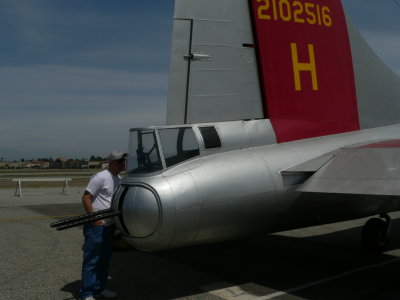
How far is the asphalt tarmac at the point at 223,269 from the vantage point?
21.7 feet

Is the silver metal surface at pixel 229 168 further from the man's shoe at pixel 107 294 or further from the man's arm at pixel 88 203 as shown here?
the man's shoe at pixel 107 294

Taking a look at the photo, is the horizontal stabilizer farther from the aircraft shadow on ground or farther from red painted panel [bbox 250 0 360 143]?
A: the aircraft shadow on ground

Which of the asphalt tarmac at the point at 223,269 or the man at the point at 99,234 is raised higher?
the man at the point at 99,234

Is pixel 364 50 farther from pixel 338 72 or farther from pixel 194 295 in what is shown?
pixel 194 295

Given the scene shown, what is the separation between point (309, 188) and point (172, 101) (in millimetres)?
2619

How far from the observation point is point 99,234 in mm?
6156

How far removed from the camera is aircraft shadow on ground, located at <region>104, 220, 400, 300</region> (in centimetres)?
694

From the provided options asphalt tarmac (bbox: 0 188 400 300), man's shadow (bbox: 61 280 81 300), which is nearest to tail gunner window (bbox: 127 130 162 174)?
asphalt tarmac (bbox: 0 188 400 300)

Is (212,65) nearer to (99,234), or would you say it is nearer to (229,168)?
(229,168)

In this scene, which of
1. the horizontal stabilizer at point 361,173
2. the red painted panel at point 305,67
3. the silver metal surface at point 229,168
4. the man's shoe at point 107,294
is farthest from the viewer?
the red painted panel at point 305,67

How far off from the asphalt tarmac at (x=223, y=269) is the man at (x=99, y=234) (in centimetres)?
48

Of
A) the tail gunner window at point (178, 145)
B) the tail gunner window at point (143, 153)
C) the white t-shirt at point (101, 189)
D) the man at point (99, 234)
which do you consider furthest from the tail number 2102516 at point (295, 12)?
the white t-shirt at point (101, 189)

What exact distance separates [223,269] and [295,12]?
16.8 feet

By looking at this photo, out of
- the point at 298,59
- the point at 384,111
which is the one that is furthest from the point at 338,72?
the point at 384,111
